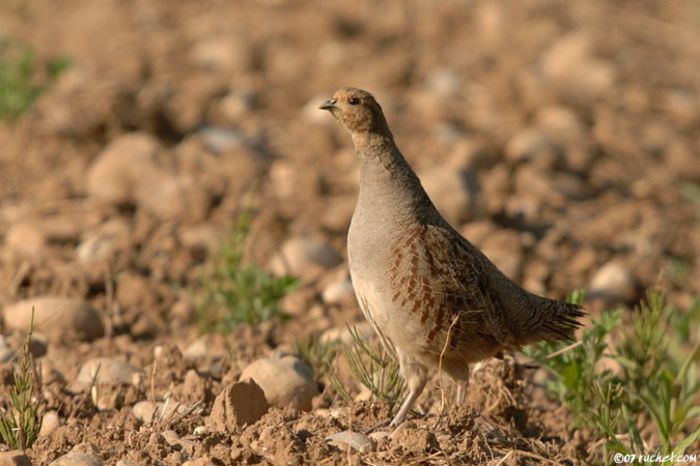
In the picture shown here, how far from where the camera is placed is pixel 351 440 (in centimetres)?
388

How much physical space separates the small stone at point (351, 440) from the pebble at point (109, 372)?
1388 mm

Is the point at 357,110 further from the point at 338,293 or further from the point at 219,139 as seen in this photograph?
the point at 219,139

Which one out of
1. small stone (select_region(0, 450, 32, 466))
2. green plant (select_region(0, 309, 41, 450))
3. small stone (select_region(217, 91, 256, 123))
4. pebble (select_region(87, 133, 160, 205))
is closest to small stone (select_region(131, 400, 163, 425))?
green plant (select_region(0, 309, 41, 450))

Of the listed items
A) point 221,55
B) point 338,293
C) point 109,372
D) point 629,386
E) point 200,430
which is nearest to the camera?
point 200,430

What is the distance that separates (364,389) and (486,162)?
154 inches

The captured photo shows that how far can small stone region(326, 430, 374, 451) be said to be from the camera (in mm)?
3846

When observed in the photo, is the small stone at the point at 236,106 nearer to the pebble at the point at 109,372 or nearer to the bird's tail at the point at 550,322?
the pebble at the point at 109,372

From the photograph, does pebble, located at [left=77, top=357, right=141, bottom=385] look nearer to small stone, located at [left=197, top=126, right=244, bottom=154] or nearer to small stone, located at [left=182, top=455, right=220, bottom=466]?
small stone, located at [left=182, top=455, right=220, bottom=466]

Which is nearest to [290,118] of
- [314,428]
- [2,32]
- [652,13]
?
[2,32]

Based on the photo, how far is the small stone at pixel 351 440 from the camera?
3.85 metres

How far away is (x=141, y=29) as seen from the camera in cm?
1051

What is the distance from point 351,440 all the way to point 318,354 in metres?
1.36

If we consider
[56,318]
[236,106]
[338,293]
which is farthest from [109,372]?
[236,106]

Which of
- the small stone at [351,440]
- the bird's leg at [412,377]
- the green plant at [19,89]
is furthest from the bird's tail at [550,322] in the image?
the green plant at [19,89]
